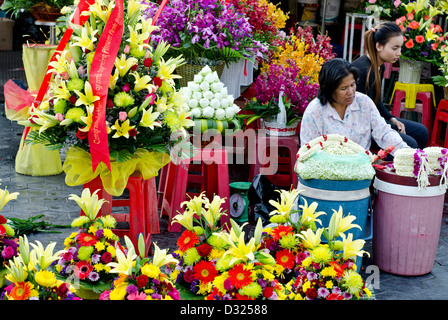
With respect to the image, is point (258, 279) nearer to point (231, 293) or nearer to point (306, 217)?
point (231, 293)

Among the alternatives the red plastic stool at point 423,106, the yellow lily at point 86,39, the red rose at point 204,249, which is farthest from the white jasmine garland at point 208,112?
the red plastic stool at point 423,106

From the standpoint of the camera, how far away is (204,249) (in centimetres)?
246

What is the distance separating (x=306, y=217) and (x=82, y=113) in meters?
1.31

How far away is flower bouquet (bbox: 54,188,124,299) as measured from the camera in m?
2.66

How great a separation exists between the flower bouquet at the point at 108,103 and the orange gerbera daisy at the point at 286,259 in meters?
1.01

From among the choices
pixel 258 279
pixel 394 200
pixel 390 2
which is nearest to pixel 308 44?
pixel 390 2

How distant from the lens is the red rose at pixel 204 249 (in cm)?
246

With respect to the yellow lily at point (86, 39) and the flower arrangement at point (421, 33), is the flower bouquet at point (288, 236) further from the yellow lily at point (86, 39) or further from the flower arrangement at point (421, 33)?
the flower arrangement at point (421, 33)

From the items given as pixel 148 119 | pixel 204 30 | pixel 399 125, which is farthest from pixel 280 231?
pixel 399 125

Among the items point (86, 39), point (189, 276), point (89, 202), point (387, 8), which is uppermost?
point (387, 8)

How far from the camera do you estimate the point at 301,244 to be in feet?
8.57

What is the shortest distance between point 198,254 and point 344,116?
1.85 m

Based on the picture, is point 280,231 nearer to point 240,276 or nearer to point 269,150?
point 240,276
